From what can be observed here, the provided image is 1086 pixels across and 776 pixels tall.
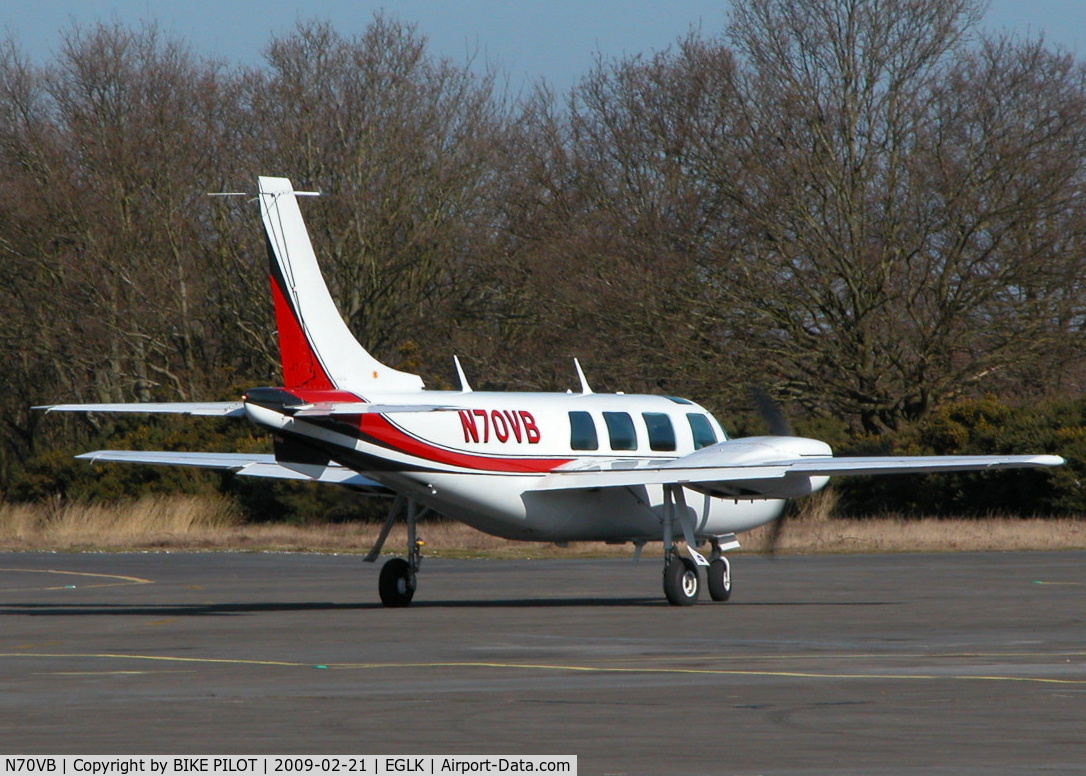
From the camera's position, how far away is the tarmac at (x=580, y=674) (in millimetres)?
8594

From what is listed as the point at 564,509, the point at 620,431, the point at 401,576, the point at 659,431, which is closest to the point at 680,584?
the point at 564,509

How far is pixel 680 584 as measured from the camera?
20359mm

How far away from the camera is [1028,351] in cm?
4056

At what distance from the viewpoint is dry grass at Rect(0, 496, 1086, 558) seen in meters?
34.2

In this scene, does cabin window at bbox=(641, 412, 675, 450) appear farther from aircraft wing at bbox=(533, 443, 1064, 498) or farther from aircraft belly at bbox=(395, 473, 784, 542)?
aircraft wing at bbox=(533, 443, 1064, 498)

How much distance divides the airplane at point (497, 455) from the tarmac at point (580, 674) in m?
1.07

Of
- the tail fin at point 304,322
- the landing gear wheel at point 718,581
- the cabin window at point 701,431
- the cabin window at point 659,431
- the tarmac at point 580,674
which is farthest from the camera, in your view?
the cabin window at point 701,431

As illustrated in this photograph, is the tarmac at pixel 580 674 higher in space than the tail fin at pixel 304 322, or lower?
lower

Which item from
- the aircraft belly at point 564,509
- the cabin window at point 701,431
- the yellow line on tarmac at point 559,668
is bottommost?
the yellow line on tarmac at point 559,668

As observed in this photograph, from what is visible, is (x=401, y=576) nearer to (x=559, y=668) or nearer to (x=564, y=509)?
(x=564, y=509)

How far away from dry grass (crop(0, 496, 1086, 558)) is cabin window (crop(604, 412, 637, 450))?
40.4ft

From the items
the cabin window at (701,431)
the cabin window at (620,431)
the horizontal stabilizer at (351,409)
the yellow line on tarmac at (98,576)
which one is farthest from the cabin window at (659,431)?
the yellow line on tarmac at (98,576)

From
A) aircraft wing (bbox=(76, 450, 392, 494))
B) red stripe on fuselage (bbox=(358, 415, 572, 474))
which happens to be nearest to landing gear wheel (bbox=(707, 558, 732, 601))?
red stripe on fuselage (bbox=(358, 415, 572, 474))

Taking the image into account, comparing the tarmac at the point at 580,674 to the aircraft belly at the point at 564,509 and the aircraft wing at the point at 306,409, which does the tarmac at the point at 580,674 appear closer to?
the aircraft belly at the point at 564,509
